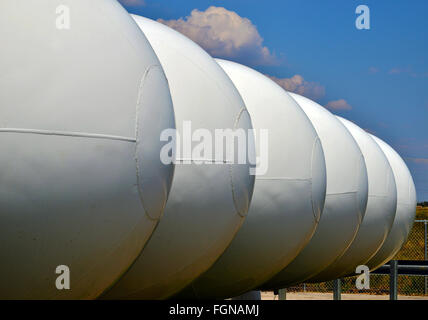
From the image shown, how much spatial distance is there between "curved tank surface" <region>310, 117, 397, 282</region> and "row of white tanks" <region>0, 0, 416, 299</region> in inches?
184

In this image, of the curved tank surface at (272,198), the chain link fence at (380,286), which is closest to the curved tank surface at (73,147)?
the curved tank surface at (272,198)

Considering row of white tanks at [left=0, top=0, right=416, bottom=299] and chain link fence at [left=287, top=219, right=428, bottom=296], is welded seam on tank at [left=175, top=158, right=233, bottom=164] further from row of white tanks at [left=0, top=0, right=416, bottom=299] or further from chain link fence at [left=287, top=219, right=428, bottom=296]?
chain link fence at [left=287, top=219, right=428, bottom=296]

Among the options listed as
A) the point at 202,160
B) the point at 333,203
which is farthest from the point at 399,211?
the point at 202,160

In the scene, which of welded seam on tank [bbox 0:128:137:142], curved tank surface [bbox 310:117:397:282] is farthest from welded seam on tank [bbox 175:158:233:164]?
curved tank surface [bbox 310:117:397:282]

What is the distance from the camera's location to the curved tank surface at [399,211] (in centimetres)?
1536

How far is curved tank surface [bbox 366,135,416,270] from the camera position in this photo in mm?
15355

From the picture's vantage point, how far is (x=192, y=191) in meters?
6.09

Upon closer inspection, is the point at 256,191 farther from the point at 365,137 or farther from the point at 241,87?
the point at 365,137

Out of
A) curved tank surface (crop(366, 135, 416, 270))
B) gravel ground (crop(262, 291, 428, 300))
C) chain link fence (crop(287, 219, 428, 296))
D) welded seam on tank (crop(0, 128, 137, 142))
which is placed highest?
curved tank surface (crop(366, 135, 416, 270))

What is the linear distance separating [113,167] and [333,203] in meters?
5.77

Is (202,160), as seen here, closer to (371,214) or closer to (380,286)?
(371,214)

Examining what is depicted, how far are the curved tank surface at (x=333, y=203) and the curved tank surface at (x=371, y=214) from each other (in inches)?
65.2

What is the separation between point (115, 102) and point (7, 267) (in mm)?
1276
